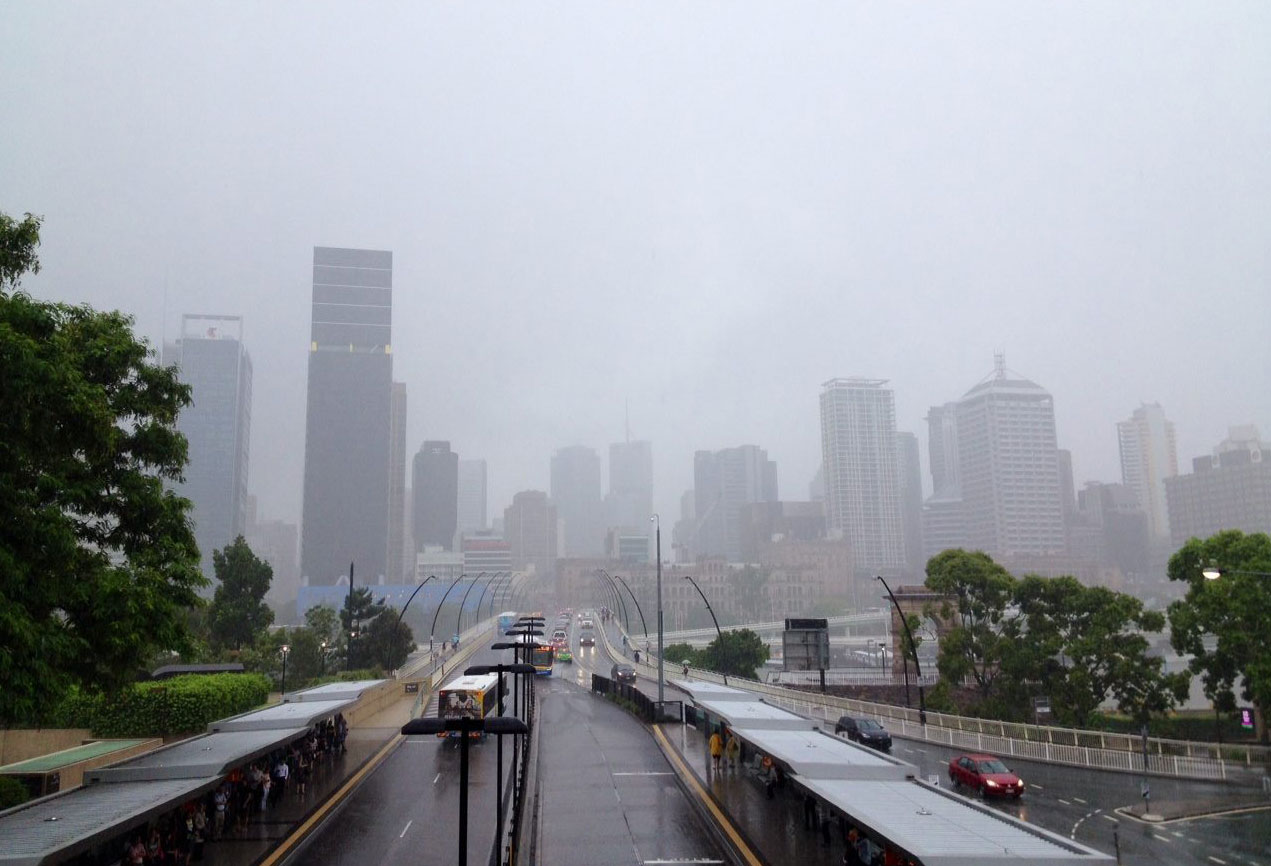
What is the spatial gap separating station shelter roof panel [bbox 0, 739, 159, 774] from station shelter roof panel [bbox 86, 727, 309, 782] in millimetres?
3941

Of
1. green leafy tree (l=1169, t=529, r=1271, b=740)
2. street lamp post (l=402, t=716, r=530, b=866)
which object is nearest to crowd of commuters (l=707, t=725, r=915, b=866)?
street lamp post (l=402, t=716, r=530, b=866)

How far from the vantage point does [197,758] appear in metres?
20.9

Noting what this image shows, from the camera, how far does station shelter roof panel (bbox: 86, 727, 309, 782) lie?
19.5 metres

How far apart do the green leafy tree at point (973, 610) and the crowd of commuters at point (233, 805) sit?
106ft

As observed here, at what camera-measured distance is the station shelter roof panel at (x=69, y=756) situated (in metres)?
23.8

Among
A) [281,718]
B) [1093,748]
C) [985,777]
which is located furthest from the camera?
[1093,748]

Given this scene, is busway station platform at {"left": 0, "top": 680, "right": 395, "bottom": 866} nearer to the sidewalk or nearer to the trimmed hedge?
Answer: the trimmed hedge

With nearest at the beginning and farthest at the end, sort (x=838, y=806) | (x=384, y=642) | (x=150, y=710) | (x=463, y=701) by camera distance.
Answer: (x=838, y=806)
(x=150, y=710)
(x=463, y=701)
(x=384, y=642)

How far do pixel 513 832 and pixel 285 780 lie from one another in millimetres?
11981

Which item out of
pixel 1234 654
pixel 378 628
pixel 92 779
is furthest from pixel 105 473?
pixel 378 628

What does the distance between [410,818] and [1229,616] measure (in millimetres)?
33524

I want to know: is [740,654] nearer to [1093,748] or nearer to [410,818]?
[1093,748]

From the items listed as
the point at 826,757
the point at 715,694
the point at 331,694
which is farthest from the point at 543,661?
the point at 826,757

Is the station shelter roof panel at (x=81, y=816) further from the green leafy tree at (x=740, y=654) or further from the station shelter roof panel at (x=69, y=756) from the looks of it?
the green leafy tree at (x=740, y=654)
